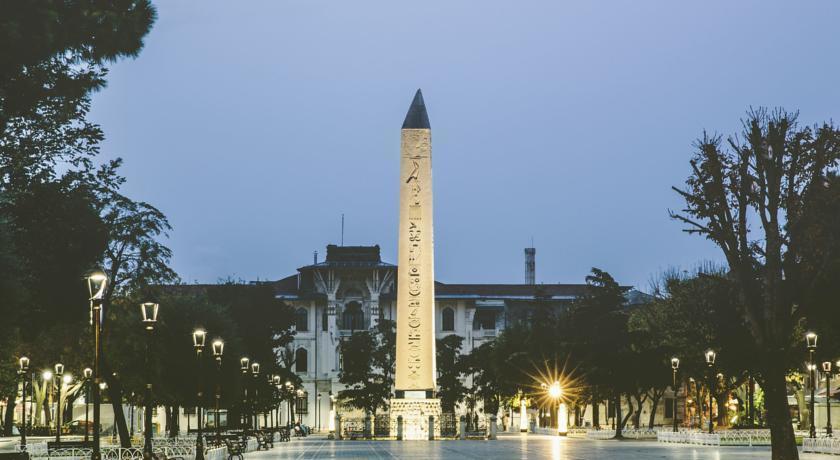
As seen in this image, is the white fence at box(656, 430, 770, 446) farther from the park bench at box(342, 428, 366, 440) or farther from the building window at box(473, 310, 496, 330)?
the building window at box(473, 310, 496, 330)

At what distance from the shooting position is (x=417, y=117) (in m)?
54.7

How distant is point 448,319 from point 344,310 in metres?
9.34

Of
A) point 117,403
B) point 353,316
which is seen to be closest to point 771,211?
point 117,403

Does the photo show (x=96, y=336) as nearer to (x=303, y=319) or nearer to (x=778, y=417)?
(x=778, y=417)

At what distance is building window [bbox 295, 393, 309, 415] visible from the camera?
364 feet

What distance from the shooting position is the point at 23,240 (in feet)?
98.8

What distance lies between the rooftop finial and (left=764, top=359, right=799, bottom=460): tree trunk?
27650mm

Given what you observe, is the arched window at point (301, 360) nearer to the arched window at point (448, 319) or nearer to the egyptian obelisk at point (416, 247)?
the arched window at point (448, 319)

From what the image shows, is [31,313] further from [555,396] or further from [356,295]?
[356,295]

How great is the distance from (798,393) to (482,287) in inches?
1993

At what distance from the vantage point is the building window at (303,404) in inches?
4363

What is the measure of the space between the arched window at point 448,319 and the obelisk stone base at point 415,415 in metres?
50.2

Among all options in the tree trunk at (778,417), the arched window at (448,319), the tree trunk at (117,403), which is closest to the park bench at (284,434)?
the tree trunk at (117,403)

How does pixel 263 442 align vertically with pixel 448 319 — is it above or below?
below
